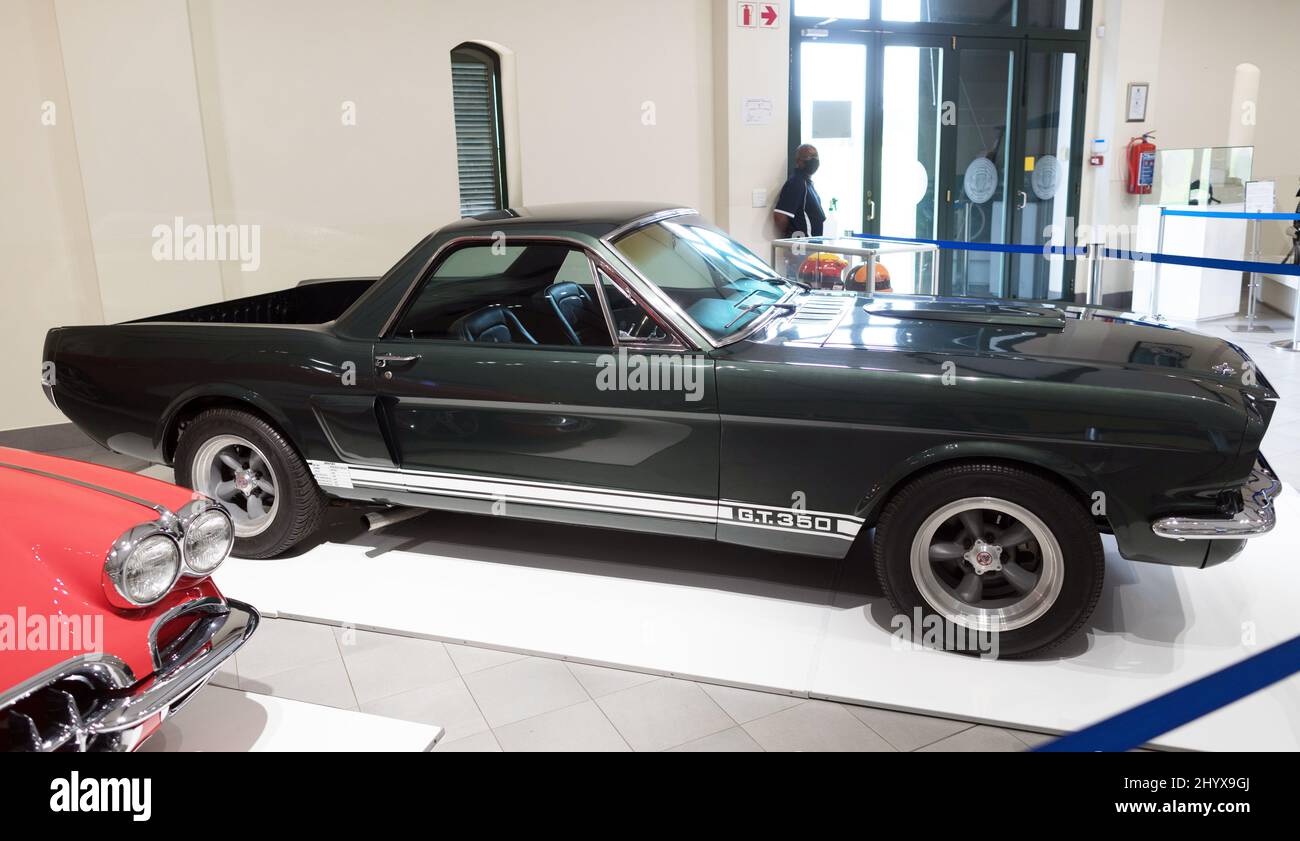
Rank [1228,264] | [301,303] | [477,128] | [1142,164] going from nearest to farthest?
[301,303], [1228,264], [477,128], [1142,164]

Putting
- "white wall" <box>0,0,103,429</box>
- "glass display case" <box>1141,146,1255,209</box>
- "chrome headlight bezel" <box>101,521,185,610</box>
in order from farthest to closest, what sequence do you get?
"glass display case" <box>1141,146,1255,209</box> → "white wall" <box>0,0,103,429</box> → "chrome headlight bezel" <box>101,521,185,610</box>

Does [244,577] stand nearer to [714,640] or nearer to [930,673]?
[714,640]

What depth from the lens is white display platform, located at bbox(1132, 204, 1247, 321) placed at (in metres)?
10.0

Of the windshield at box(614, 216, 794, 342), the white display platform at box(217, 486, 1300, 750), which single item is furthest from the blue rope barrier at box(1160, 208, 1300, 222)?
the windshield at box(614, 216, 794, 342)

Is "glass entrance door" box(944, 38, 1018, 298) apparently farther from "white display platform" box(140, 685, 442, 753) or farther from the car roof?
"white display platform" box(140, 685, 442, 753)

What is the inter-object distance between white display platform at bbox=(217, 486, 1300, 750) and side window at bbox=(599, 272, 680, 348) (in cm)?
109

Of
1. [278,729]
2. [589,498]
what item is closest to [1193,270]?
[589,498]

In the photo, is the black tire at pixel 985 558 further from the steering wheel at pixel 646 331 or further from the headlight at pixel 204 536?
the headlight at pixel 204 536

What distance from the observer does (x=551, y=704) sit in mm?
3264

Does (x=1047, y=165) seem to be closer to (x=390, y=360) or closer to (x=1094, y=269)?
(x=1094, y=269)

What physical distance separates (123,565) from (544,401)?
1.72 meters

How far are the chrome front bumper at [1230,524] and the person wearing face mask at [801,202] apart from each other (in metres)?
6.24
